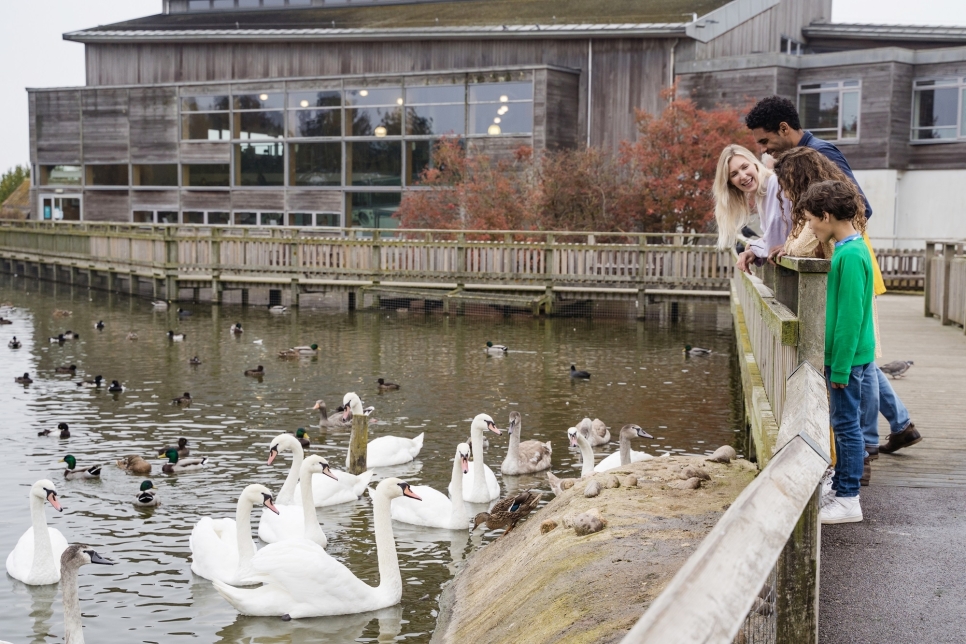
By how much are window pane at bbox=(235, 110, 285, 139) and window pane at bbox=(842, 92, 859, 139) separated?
22559mm

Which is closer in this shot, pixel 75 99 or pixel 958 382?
pixel 958 382

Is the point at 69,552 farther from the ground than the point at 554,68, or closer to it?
closer to it

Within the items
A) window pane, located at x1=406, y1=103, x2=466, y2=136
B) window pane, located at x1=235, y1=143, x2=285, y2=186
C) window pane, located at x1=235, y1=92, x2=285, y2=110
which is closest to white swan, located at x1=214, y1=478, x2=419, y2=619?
window pane, located at x1=406, y1=103, x2=466, y2=136

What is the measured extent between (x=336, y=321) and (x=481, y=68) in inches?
623

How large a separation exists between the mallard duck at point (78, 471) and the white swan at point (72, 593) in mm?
4704

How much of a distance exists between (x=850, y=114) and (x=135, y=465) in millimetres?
30299

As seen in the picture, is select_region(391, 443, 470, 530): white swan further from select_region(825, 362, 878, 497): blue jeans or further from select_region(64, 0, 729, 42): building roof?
select_region(64, 0, 729, 42): building roof

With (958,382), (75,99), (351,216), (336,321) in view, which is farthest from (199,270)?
(958,382)

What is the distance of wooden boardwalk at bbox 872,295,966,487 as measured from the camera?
295 inches

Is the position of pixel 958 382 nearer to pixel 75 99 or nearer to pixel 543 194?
pixel 543 194

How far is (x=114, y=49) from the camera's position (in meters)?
51.7

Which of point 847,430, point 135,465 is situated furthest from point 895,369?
point 135,465

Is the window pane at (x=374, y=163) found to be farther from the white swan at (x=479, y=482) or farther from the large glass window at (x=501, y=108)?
the white swan at (x=479, y=482)

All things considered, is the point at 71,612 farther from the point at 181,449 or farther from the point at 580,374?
the point at 580,374
